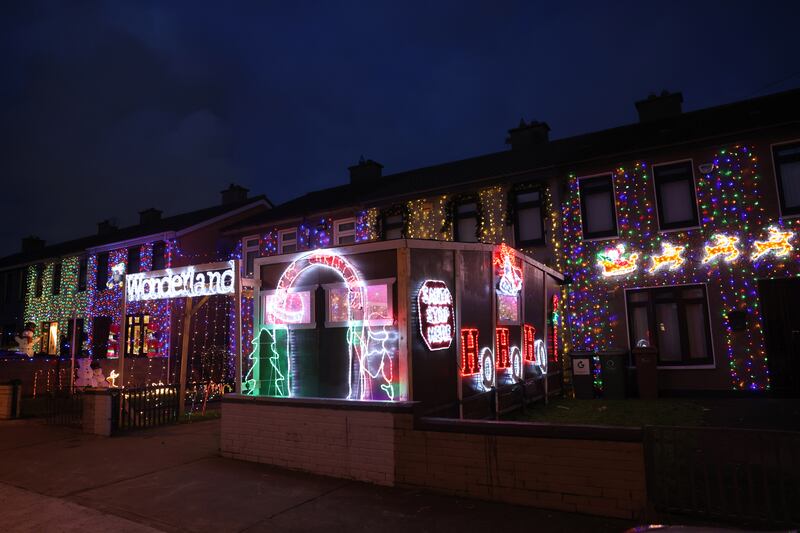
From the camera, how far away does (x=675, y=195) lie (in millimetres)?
13609

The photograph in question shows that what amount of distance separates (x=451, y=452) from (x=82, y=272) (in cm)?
2657

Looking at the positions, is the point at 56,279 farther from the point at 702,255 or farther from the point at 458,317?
the point at 702,255

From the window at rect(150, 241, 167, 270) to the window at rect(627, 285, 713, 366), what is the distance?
60.9ft

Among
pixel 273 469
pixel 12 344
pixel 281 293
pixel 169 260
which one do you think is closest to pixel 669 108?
pixel 281 293

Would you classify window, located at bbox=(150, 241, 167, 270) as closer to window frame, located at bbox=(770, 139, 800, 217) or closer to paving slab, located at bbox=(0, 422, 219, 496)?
paving slab, located at bbox=(0, 422, 219, 496)

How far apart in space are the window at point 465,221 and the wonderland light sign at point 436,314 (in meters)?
8.26

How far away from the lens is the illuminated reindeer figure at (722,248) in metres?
12.6

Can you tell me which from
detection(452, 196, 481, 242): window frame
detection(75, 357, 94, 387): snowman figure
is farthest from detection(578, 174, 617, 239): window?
detection(75, 357, 94, 387): snowman figure

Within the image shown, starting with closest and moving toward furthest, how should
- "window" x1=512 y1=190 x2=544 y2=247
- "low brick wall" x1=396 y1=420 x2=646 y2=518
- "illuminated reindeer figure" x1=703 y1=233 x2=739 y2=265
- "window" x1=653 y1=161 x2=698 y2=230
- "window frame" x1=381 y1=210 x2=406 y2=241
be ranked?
"low brick wall" x1=396 y1=420 x2=646 y2=518 → "illuminated reindeer figure" x1=703 y1=233 x2=739 y2=265 → "window" x1=653 y1=161 x2=698 y2=230 → "window" x1=512 y1=190 x2=544 y2=247 → "window frame" x1=381 y1=210 x2=406 y2=241

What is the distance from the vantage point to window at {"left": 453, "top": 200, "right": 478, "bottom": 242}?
16.5m

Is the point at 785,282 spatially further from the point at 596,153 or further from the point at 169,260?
the point at 169,260

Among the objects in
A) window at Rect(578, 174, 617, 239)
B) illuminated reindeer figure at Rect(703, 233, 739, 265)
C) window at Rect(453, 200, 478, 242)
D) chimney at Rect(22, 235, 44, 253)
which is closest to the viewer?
illuminated reindeer figure at Rect(703, 233, 739, 265)

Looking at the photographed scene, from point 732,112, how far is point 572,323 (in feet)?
26.4

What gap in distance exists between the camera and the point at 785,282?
12.0 meters
